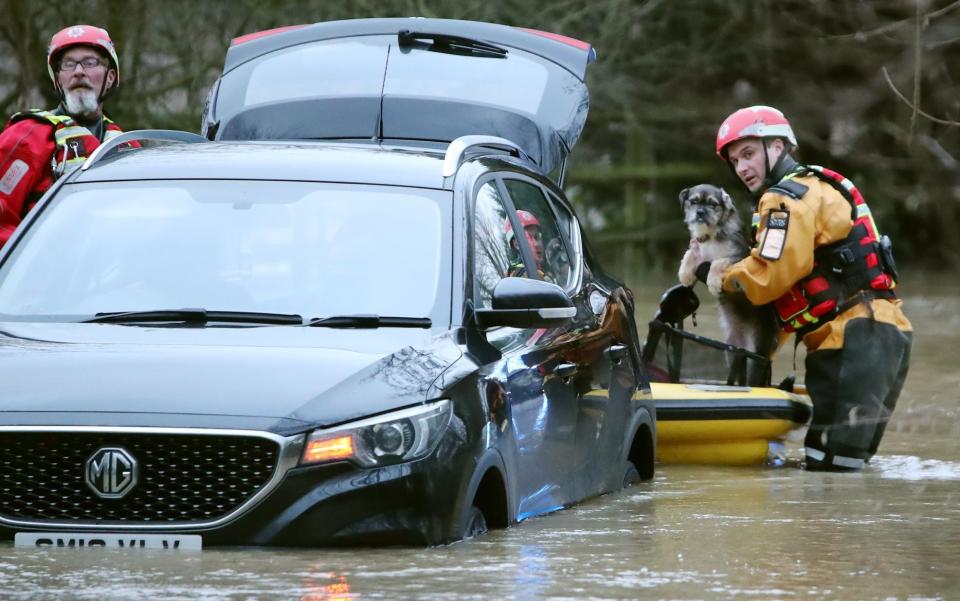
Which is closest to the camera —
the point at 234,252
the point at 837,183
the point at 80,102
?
the point at 234,252

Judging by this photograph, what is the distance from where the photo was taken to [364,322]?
6.08 metres

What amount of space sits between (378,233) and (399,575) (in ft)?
4.88

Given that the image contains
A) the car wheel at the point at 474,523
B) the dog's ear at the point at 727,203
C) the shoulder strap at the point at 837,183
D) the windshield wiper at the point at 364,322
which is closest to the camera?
the car wheel at the point at 474,523

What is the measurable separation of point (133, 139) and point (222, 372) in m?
1.85

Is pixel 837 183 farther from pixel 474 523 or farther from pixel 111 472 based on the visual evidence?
pixel 111 472

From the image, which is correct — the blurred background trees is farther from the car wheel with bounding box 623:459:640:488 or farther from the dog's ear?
the car wheel with bounding box 623:459:640:488

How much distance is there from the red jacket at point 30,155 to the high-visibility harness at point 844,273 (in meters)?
3.69

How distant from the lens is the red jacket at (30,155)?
8641mm

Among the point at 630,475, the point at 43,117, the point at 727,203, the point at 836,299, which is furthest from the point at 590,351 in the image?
the point at 727,203

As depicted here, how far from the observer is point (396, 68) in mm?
9961

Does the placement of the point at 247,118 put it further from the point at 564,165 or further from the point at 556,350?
the point at 556,350

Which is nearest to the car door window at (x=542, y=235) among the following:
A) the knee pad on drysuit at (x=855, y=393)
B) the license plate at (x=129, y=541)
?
Answer: the license plate at (x=129, y=541)

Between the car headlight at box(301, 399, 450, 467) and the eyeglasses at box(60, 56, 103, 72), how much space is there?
14.1 ft

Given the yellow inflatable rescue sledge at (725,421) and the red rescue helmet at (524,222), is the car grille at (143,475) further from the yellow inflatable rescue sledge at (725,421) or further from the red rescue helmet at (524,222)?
the yellow inflatable rescue sledge at (725,421)
